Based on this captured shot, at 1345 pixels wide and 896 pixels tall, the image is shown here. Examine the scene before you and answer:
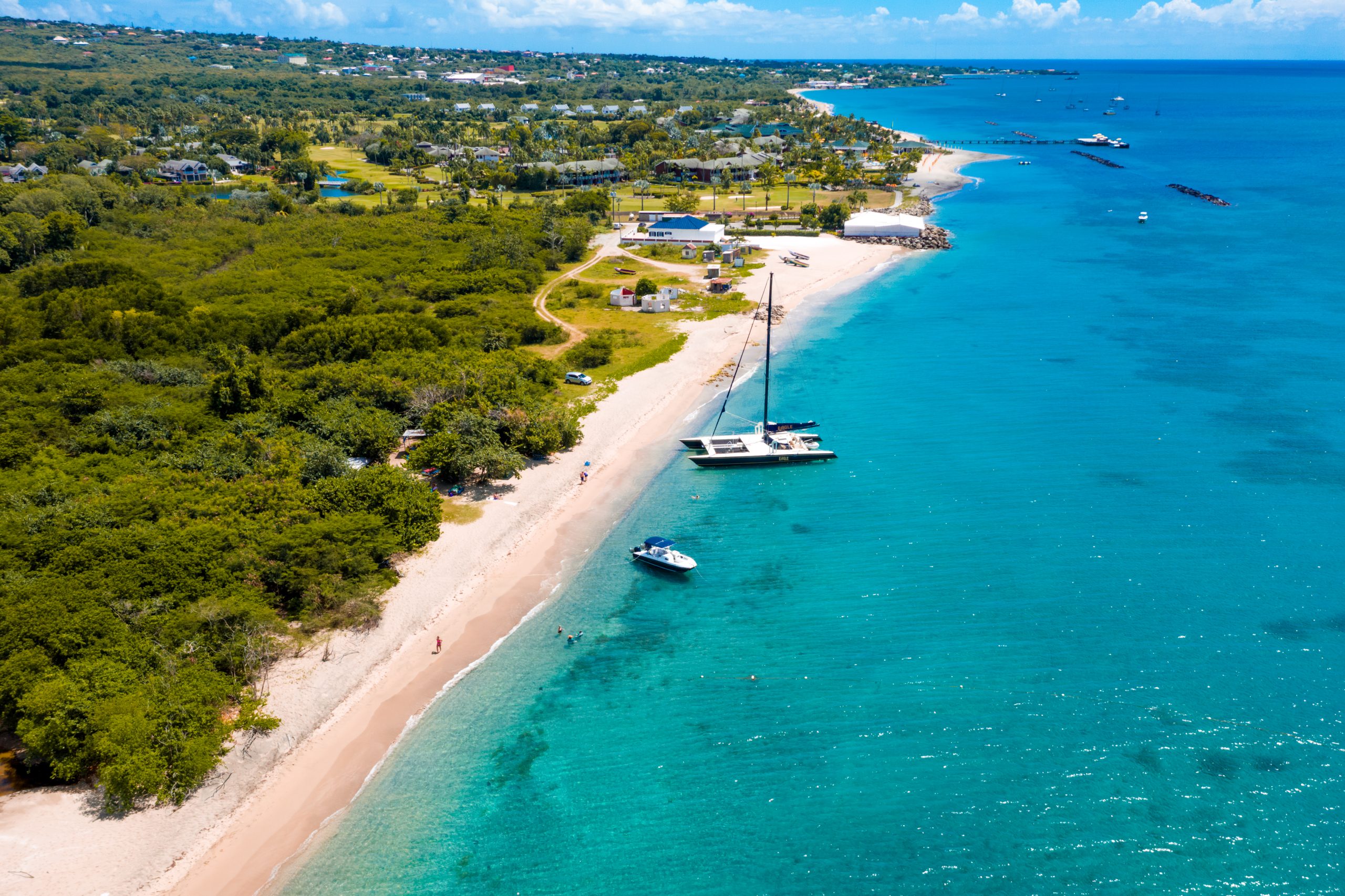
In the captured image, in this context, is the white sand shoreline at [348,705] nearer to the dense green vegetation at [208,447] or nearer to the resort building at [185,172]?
the dense green vegetation at [208,447]

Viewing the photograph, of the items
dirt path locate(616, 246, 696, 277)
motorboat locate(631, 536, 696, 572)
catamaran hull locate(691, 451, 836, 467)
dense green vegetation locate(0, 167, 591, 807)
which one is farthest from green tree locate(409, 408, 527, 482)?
dirt path locate(616, 246, 696, 277)

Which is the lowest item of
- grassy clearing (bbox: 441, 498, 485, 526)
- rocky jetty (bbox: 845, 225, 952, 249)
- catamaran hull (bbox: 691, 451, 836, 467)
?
grassy clearing (bbox: 441, 498, 485, 526)

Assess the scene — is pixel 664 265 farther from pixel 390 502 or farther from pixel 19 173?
pixel 19 173

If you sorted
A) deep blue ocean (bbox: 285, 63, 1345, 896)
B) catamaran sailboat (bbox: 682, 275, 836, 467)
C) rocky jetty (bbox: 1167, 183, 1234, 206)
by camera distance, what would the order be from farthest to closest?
rocky jetty (bbox: 1167, 183, 1234, 206) → catamaran sailboat (bbox: 682, 275, 836, 467) → deep blue ocean (bbox: 285, 63, 1345, 896)

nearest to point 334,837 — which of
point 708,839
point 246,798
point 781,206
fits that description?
point 246,798

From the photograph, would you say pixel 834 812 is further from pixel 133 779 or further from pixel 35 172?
pixel 35 172

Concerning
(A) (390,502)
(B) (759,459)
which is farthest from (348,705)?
(B) (759,459)

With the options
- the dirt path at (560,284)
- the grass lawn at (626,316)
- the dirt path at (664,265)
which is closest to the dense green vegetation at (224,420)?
the grass lawn at (626,316)

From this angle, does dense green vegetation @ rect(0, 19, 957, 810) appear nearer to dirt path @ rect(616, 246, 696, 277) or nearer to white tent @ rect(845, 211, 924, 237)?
dirt path @ rect(616, 246, 696, 277)
